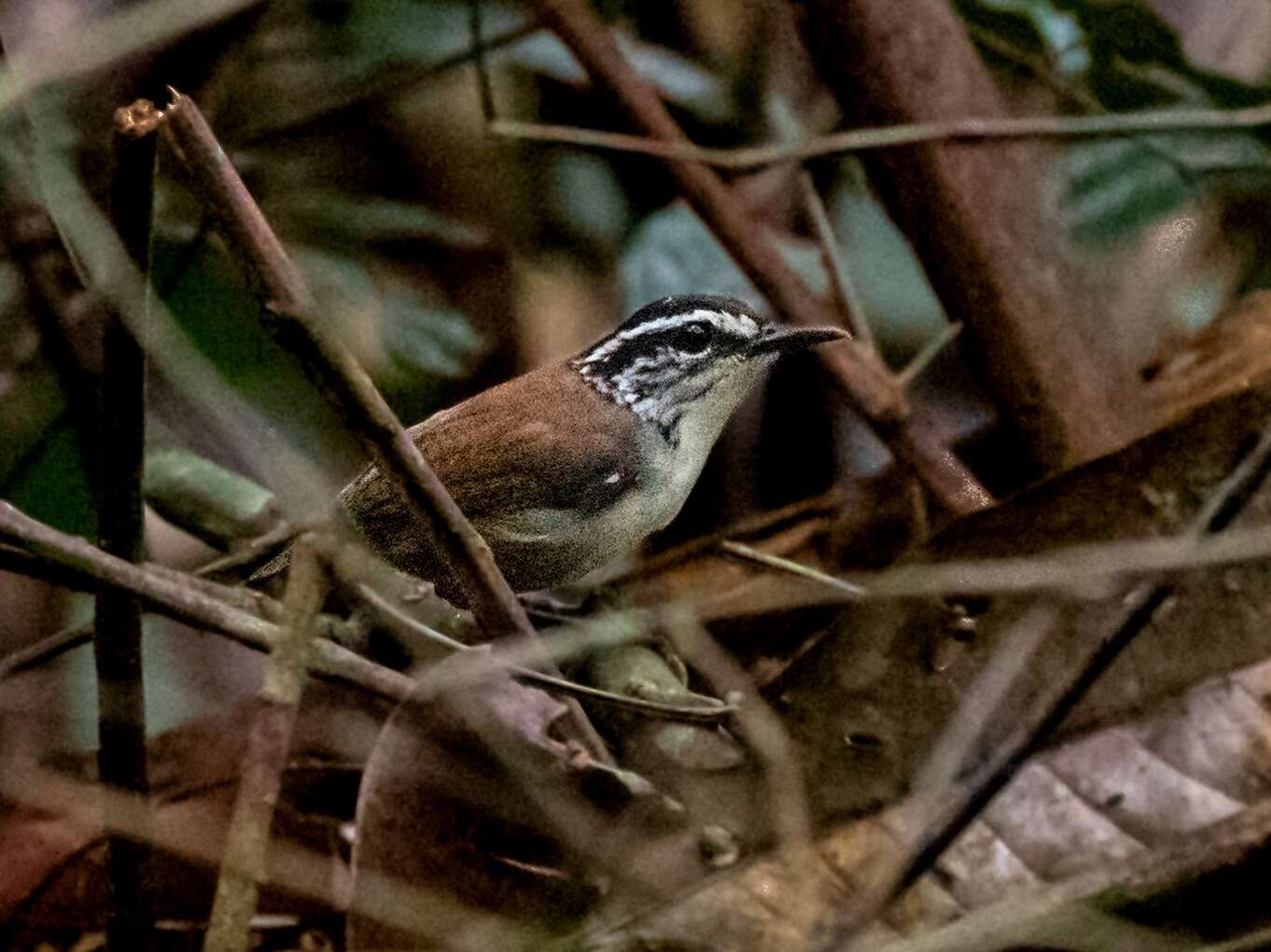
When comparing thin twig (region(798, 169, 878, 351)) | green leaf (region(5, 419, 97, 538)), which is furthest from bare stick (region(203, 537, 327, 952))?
thin twig (region(798, 169, 878, 351))

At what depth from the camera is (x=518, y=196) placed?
190 inches

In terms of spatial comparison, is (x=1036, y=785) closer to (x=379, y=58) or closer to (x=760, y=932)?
(x=760, y=932)

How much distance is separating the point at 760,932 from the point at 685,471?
0.71m

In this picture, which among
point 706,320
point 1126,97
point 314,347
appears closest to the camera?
point 314,347

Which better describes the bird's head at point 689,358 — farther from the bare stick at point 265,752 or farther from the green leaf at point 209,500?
the bare stick at point 265,752

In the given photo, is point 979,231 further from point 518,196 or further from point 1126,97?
point 518,196

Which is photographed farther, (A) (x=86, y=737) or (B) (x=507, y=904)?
(A) (x=86, y=737)

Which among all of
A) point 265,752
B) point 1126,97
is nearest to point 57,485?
point 265,752

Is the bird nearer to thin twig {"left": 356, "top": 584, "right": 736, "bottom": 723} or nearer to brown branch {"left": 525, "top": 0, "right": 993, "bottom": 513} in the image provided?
thin twig {"left": 356, "top": 584, "right": 736, "bottom": 723}

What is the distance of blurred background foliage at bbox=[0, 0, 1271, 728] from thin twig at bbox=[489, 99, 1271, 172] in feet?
0.50

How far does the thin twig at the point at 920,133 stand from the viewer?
3.29 m

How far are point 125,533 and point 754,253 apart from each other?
1899 millimetres

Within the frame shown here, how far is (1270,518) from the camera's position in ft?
8.09

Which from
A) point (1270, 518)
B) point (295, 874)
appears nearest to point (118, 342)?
point (295, 874)
